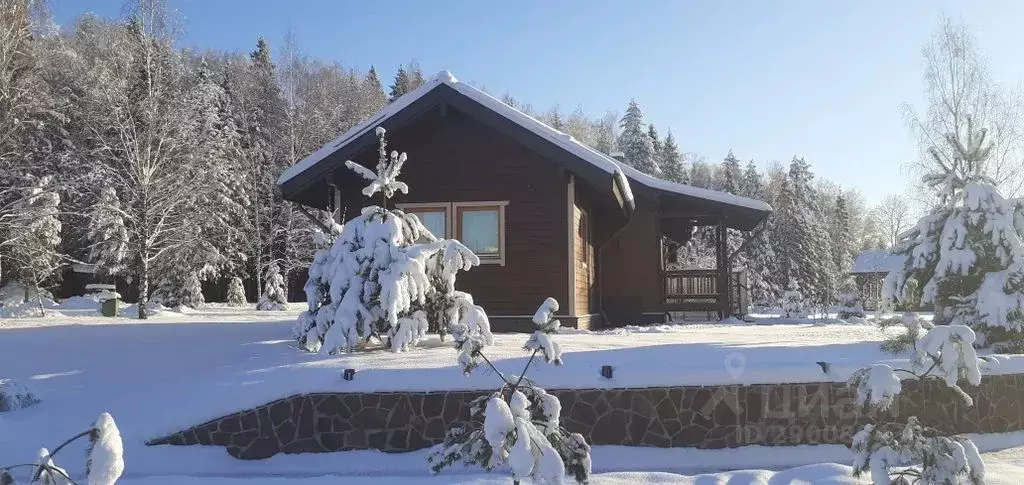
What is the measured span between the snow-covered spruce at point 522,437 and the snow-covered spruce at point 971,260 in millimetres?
6920

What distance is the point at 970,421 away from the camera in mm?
7715

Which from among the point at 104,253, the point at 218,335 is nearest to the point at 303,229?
the point at 104,253

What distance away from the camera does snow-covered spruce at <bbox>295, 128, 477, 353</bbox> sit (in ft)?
26.6

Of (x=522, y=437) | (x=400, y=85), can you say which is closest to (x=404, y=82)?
(x=400, y=85)

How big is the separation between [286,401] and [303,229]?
25.8 m

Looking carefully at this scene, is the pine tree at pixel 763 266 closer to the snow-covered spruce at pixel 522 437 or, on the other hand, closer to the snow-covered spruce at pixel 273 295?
the snow-covered spruce at pixel 273 295

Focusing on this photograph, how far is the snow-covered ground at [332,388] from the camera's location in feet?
20.9

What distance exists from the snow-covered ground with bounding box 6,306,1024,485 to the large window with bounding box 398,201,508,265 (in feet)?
12.2

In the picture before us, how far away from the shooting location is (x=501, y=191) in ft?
40.6

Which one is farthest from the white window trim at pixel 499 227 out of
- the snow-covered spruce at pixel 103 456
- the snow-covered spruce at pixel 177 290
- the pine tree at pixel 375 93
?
the pine tree at pixel 375 93

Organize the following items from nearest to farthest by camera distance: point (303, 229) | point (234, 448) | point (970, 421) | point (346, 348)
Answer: point (234, 448) → point (970, 421) → point (346, 348) → point (303, 229)

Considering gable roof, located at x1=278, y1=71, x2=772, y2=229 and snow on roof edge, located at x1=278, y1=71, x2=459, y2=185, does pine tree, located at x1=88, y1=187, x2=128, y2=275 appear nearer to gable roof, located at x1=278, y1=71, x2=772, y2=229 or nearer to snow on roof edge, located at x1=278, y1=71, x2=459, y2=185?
snow on roof edge, located at x1=278, y1=71, x2=459, y2=185

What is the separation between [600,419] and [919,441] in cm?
330

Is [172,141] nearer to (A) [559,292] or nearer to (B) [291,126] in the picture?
(B) [291,126]
